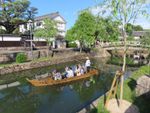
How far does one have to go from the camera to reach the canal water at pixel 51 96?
19000mm

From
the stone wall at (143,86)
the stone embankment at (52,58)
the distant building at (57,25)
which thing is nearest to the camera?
the stone wall at (143,86)

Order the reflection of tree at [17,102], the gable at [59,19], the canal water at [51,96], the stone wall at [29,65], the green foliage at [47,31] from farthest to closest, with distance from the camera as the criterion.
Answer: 1. the gable at [59,19]
2. the green foliage at [47,31]
3. the stone wall at [29,65]
4. the canal water at [51,96]
5. the reflection of tree at [17,102]

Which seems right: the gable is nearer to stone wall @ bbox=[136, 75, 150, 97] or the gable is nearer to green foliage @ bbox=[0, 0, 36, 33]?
green foliage @ bbox=[0, 0, 36, 33]

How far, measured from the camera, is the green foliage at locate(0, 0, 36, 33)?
5041 cm

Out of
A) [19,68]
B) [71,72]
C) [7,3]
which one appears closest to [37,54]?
[19,68]

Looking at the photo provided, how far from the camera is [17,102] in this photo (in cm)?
2078

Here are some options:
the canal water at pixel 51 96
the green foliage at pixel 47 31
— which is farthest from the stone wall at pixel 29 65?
the green foliage at pixel 47 31

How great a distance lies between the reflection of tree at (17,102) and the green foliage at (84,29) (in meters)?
31.7

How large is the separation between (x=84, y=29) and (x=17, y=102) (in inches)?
1412

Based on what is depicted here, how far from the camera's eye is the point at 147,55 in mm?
58156

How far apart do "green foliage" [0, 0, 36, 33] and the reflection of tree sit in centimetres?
2930

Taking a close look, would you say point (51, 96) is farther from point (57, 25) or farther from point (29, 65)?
point (57, 25)

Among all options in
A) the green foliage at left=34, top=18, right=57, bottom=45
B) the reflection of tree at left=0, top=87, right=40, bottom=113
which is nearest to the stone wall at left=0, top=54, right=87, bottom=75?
the green foliage at left=34, top=18, right=57, bottom=45

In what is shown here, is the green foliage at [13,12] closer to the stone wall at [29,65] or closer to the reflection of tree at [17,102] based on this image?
the stone wall at [29,65]
